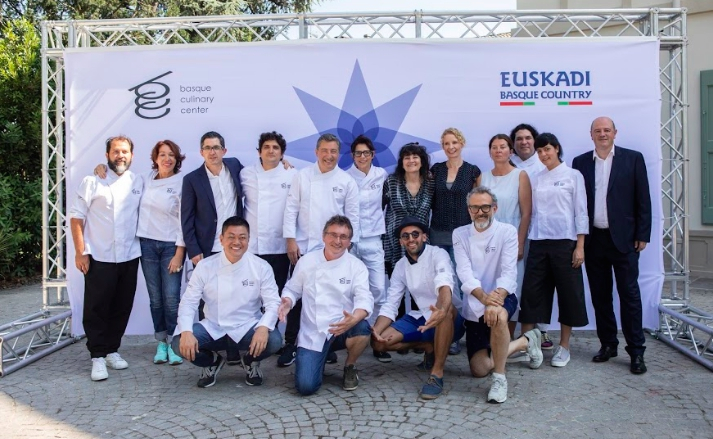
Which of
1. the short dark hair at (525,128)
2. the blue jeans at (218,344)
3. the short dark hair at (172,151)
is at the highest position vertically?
the short dark hair at (525,128)

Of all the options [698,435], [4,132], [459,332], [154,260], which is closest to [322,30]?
[154,260]

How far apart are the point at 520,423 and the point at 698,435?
2.94ft

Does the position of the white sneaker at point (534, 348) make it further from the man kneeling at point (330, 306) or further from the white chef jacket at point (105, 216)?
the white chef jacket at point (105, 216)

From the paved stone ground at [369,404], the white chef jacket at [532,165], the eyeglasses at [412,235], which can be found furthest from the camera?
the white chef jacket at [532,165]

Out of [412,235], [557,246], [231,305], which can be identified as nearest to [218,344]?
[231,305]

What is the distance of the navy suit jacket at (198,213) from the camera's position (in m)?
4.46

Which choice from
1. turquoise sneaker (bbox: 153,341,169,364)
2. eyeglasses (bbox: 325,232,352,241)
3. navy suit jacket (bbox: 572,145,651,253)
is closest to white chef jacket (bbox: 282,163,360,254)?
eyeglasses (bbox: 325,232,352,241)

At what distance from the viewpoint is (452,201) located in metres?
4.46

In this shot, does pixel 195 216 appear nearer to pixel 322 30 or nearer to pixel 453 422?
pixel 322 30

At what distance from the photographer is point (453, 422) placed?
335 centimetres

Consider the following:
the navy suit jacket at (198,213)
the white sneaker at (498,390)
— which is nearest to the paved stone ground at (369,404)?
the white sneaker at (498,390)

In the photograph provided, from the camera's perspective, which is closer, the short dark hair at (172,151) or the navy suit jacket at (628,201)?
the navy suit jacket at (628,201)

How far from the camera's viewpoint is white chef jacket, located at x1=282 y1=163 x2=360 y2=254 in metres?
4.49

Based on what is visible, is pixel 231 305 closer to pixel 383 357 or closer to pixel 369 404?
pixel 369 404
